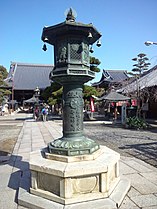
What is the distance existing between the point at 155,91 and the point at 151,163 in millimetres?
12333

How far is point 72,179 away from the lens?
3.20 m

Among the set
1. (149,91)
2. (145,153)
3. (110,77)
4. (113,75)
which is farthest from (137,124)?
(113,75)

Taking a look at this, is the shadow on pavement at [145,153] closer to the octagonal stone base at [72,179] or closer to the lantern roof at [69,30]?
the octagonal stone base at [72,179]

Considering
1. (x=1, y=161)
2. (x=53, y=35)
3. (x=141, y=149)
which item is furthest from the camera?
(x=141, y=149)

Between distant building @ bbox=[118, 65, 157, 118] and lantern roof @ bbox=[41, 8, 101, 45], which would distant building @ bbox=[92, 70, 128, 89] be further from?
lantern roof @ bbox=[41, 8, 101, 45]

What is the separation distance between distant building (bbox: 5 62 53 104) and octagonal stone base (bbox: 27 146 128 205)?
3826cm

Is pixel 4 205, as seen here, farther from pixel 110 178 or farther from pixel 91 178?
pixel 110 178

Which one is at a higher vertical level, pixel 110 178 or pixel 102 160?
pixel 102 160

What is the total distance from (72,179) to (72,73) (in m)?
1.78

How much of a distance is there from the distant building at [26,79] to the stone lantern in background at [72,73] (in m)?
37.9

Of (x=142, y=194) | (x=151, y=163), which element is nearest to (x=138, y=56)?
(x=151, y=163)

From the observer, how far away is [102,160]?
3.52 metres

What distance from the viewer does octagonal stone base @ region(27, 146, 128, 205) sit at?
3.17 meters

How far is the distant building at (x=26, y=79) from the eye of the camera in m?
42.7
